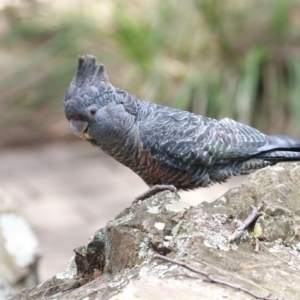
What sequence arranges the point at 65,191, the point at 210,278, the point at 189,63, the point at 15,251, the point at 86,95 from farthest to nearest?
the point at 189,63 → the point at 65,191 → the point at 15,251 → the point at 86,95 → the point at 210,278

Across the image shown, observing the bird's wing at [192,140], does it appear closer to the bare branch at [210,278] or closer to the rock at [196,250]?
the rock at [196,250]

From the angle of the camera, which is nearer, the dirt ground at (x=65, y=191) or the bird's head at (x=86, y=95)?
the bird's head at (x=86, y=95)

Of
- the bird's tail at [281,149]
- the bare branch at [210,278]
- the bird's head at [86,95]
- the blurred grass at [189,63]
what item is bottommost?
the bare branch at [210,278]

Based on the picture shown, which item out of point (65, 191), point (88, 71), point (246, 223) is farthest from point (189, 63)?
point (246, 223)

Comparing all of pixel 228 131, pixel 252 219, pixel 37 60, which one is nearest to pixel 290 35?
pixel 37 60

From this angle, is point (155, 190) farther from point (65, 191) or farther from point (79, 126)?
point (65, 191)

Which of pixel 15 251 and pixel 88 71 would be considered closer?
pixel 88 71

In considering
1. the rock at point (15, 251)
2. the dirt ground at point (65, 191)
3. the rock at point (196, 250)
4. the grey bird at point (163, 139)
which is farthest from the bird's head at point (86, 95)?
the dirt ground at point (65, 191)
